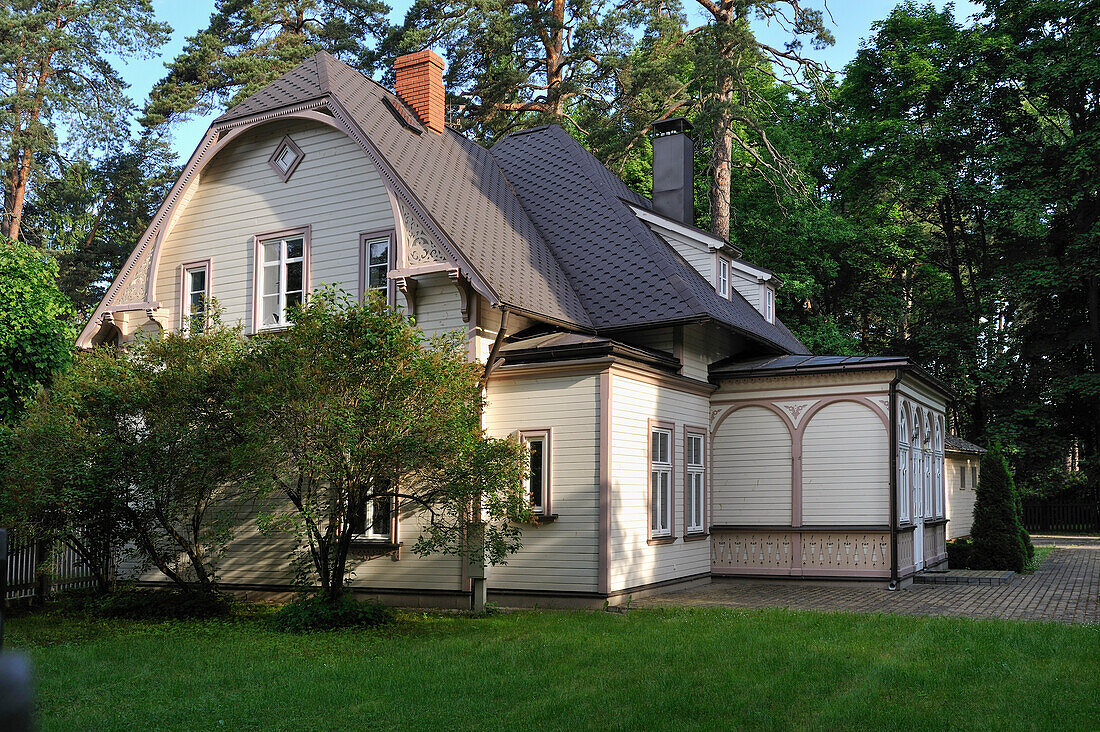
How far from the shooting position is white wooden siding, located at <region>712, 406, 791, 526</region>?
56.4 ft

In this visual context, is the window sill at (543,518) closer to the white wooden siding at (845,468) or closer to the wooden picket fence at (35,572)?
the white wooden siding at (845,468)

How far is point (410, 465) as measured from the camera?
38.4ft

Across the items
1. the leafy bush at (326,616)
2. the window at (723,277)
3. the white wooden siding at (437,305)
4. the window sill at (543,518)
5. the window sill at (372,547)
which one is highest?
the window at (723,277)

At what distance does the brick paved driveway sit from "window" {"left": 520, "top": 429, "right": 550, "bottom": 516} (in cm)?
198

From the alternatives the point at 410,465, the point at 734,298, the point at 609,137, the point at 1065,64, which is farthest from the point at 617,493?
the point at 1065,64

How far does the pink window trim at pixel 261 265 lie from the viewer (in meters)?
15.8

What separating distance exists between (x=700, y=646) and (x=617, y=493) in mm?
4102

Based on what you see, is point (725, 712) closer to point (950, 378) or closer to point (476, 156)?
point (476, 156)

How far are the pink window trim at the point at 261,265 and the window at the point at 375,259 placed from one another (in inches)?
42.7

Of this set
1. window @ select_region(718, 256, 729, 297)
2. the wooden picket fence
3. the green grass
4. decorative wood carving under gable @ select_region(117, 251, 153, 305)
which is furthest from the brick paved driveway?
decorative wood carving under gable @ select_region(117, 251, 153, 305)

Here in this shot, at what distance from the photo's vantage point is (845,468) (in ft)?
55.0

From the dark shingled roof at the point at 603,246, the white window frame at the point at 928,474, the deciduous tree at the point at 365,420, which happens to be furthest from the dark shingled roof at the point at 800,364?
the deciduous tree at the point at 365,420

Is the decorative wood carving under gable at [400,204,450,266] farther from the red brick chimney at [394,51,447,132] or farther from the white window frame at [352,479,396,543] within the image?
the red brick chimney at [394,51,447,132]

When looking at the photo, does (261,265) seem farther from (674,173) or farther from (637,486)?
(674,173)
